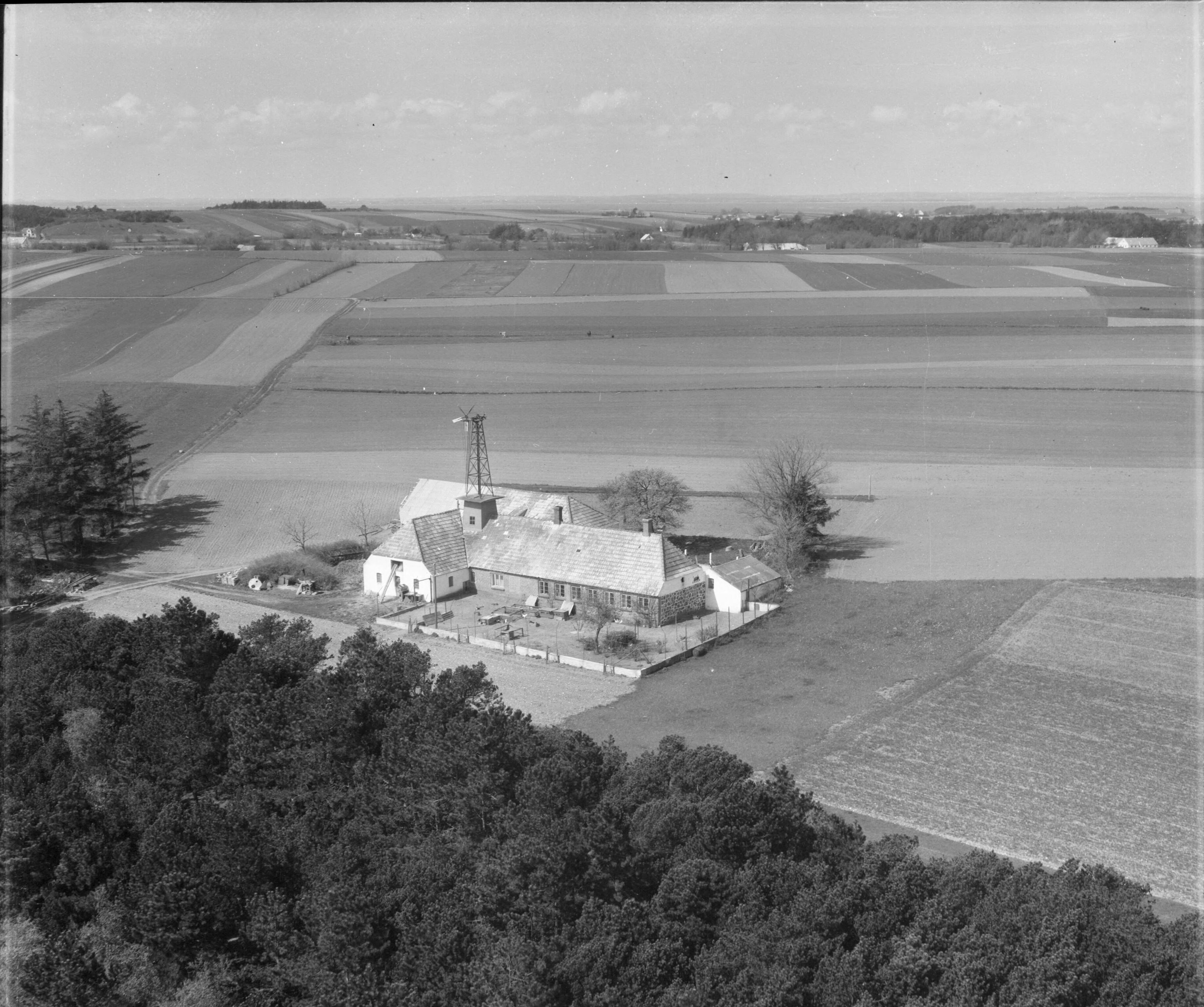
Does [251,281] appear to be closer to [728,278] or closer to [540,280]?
[540,280]

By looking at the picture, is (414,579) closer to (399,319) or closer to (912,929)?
A: (912,929)

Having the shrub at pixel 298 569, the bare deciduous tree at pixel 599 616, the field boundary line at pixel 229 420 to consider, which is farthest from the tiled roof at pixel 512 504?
the field boundary line at pixel 229 420

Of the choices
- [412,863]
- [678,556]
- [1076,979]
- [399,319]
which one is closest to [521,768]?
[412,863]

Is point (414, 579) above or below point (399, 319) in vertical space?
below

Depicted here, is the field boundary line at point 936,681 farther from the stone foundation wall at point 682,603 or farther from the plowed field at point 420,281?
the plowed field at point 420,281

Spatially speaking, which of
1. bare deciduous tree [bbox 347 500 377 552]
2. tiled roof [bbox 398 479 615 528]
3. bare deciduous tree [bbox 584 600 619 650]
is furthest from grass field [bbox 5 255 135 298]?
bare deciduous tree [bbox 584 600 619 650]

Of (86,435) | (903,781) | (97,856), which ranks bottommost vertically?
(903,781)
